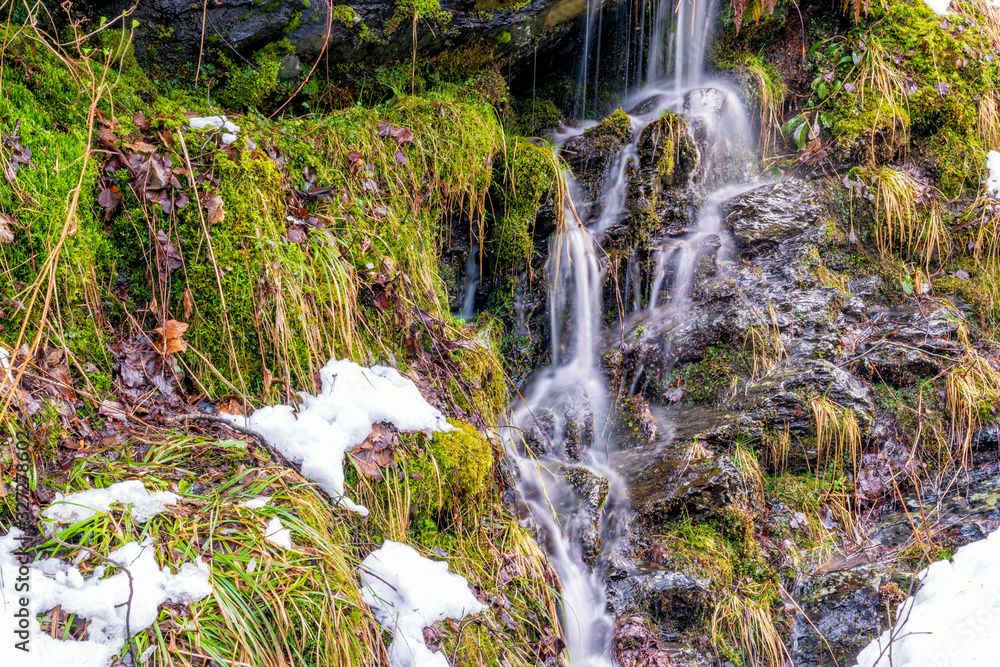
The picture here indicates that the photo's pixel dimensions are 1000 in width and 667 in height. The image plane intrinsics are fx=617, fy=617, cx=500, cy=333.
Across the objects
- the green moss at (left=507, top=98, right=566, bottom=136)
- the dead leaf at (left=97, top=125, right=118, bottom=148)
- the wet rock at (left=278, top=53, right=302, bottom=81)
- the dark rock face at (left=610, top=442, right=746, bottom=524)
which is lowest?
the dark rock face at (left=610, top=442, right=746, bottom=524)

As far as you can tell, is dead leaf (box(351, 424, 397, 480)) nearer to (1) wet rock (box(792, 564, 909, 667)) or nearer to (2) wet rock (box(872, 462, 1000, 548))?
(1) wet rock (box(792, 564, 909, 667))

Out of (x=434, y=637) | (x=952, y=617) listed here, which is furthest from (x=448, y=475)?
(x=952, y=617)

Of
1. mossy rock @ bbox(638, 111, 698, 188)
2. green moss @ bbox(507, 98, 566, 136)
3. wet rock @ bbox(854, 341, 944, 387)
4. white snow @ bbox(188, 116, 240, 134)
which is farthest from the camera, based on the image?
green moss @ bbox(507, 98, 566, 136)

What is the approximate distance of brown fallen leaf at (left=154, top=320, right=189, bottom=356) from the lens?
2.58 m

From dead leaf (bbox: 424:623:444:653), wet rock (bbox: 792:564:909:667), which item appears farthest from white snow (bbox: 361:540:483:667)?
wet rock (bbox: 792:564:909:667)

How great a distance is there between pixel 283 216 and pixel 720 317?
3.10 metres

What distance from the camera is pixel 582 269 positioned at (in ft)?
15.5

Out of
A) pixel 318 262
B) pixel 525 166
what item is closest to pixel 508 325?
pixel 525 166

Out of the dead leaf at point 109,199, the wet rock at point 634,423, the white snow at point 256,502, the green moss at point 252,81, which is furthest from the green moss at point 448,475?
the green moss at point 252,81

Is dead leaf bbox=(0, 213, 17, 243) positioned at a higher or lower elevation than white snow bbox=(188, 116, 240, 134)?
lower

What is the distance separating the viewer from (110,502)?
1950 millimetres

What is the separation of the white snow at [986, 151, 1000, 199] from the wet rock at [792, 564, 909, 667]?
353 centimetres

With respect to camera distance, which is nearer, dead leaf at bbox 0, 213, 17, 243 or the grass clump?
dead leaf at bbox 0, 213, 17, 243

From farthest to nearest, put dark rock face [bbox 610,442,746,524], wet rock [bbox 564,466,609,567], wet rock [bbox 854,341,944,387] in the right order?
wet rock [bbox 854,341,944,387], dark rock face [bbox 610,442,746,524], wet rock [bbox 564,466,609,567]
